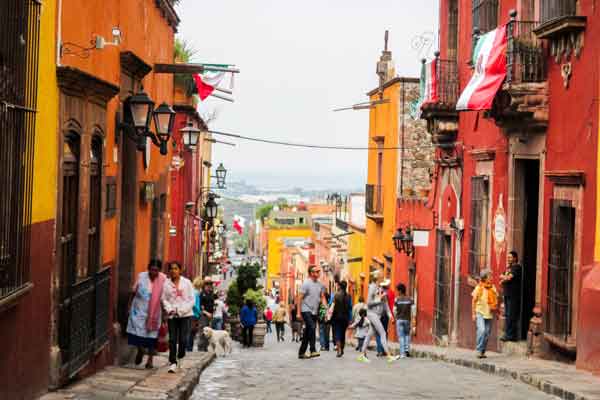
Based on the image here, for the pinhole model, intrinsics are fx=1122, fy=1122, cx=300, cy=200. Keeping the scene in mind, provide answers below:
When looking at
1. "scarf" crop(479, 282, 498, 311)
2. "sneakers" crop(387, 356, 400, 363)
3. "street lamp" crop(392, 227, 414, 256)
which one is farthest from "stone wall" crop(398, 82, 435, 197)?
"scarf" crop(479, 282, 498, 311)

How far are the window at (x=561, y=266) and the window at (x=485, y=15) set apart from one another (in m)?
5.52

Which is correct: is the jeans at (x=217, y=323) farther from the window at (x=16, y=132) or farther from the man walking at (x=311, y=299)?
the window at (x=16, y=132)

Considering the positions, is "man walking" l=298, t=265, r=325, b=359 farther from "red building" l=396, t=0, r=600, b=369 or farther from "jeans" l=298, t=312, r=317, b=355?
"red building" l=396, t=0, r=600, b=369

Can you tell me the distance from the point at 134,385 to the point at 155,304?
176cm

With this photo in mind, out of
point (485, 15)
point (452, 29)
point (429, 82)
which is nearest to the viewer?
point (485, 15)

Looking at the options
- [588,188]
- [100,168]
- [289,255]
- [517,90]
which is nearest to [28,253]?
[100,168]

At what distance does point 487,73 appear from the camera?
17688 millimetres

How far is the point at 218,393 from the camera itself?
41.9ft

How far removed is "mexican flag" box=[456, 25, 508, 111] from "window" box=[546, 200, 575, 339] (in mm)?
2495

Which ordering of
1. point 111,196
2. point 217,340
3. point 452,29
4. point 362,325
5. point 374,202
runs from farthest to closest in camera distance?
point 374,202
point 452,29
point 217,340
point 362,325
point 111,196

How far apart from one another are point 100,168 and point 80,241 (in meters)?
1.46

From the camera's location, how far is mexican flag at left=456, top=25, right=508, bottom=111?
1738cm

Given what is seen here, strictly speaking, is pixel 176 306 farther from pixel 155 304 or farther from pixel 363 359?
pixel 363 359

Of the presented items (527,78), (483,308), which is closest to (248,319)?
(483,308)
